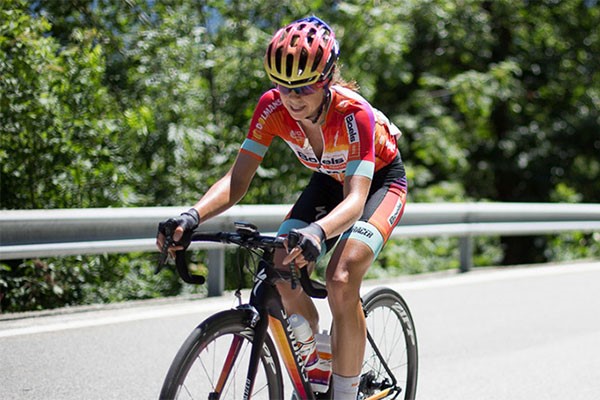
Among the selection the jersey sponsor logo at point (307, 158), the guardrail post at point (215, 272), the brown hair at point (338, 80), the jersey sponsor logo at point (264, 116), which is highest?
the brown hair at point (338, 80)

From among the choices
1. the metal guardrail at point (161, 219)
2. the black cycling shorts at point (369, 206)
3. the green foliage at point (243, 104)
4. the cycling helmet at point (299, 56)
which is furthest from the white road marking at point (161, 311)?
the cycling helmet at point (299, 56)

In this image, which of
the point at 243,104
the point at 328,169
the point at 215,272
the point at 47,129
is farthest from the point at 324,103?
the point at 243,104

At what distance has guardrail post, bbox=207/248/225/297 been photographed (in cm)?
805

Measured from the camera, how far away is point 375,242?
13.4 feet

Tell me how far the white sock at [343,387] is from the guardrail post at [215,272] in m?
4.19

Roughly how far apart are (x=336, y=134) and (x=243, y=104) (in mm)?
8177

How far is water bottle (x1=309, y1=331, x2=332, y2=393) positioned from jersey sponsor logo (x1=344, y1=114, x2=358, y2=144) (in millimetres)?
937

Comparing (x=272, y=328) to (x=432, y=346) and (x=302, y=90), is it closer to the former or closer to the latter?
(x=302, y=90)

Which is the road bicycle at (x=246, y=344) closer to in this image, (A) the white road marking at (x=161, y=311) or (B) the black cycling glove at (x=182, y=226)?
(B) the black cycling glove at (x=182, y=226)

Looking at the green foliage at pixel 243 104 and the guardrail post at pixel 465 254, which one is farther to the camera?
the guardrail post at pixel 465 254

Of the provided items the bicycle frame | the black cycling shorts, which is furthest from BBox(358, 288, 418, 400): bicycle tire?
the bicycle frame

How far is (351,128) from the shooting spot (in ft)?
13.1

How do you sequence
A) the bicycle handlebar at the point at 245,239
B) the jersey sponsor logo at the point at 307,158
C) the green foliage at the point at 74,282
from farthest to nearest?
the green foliage at the point at 74,282, the jersey sponsor logo at the point at 307,158, the bicycle handlebar at the point at 245,239

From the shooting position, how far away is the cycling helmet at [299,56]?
3.71 metres
